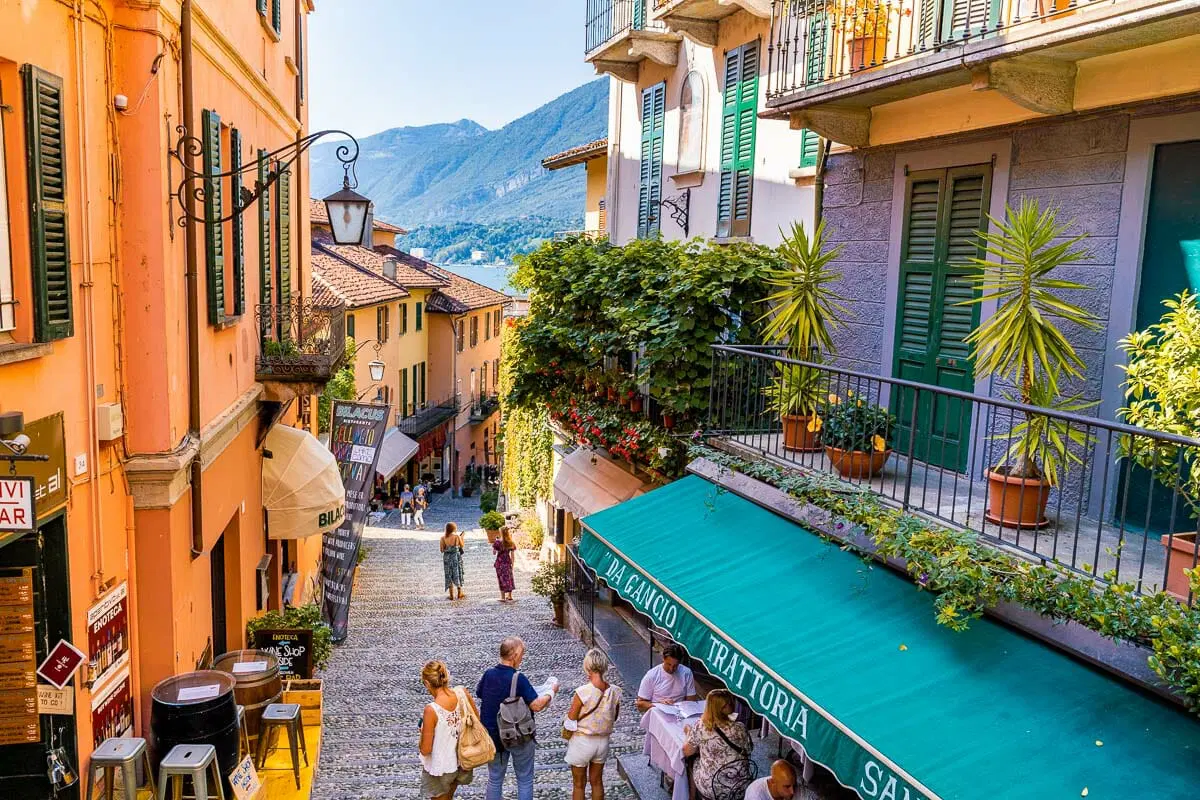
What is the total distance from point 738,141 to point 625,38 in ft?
12.7

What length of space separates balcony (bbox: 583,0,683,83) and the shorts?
1133 centimetres

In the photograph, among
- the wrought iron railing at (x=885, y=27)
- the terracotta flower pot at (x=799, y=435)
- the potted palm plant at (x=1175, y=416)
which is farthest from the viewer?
the terracotta flower pot at (x=799, y=435)

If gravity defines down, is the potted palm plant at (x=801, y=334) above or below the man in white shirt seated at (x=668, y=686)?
above

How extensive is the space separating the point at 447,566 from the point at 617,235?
748cm

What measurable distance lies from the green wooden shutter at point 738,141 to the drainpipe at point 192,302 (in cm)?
779

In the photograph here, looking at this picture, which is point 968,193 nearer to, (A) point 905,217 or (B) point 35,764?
(A) point 905,217

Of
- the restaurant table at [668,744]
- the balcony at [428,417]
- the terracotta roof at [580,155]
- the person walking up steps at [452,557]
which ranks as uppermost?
the terracotta roof at [580,155]

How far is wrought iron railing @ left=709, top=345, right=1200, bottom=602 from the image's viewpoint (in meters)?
5.70

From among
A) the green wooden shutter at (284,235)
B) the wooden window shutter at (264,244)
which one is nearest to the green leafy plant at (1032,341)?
the wooden window shutter at (264,244)

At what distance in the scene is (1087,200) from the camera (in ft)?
24.7

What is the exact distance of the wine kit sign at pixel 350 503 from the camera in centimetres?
1460

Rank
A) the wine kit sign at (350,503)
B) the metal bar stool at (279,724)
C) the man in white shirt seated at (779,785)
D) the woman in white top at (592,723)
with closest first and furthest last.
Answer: the man in white shirt seated at (779,785)
the metal bar stool at (279,724)
the woman in white top at (592,723)
the wine kit sign at (350,503)

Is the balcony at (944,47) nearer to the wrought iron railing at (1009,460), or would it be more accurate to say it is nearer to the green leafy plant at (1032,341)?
the green leafy plant at (1032,341)

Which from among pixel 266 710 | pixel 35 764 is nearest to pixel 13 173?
pixel 35 764
